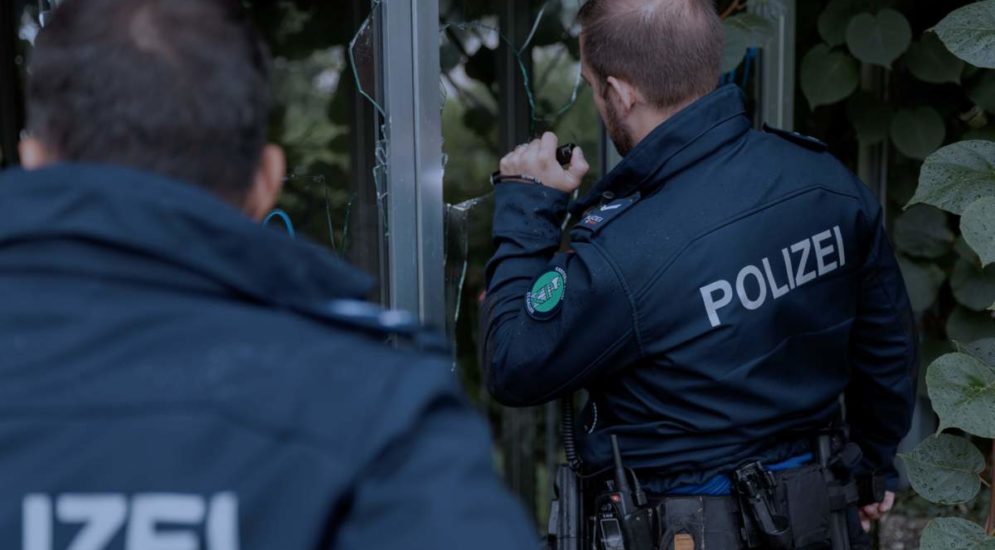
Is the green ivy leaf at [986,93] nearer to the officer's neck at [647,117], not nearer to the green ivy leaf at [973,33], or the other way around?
the green ivy leaf at [973,33]

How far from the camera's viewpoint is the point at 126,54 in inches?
29.8

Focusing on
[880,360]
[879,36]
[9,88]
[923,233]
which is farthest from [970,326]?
[9,88]

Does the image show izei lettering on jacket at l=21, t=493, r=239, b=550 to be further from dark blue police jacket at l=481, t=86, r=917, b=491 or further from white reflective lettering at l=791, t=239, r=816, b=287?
white reflective lettering at l=791, t=239, r=816, b=287

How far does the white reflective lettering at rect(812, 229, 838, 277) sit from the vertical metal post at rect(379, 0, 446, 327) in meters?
0.55

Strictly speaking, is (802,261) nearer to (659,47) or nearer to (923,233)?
(659,47)

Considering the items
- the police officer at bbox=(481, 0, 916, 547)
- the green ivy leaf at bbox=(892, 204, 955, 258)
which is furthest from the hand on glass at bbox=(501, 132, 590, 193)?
the green ivy leaf at bbox=(892, 204, 955, 258)

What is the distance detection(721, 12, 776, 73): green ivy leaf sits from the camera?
7.06 feet

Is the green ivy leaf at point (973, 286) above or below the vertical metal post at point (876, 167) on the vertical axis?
below

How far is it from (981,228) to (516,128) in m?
1.50

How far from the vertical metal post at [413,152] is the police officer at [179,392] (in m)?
0.97

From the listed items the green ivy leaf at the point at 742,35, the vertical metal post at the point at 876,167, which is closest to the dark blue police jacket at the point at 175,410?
the green ivy leaf at the point at 742,35

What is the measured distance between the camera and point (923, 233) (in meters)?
2.54

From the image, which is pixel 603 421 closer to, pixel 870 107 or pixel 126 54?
pixel 126 54

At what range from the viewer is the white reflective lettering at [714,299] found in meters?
1.53
